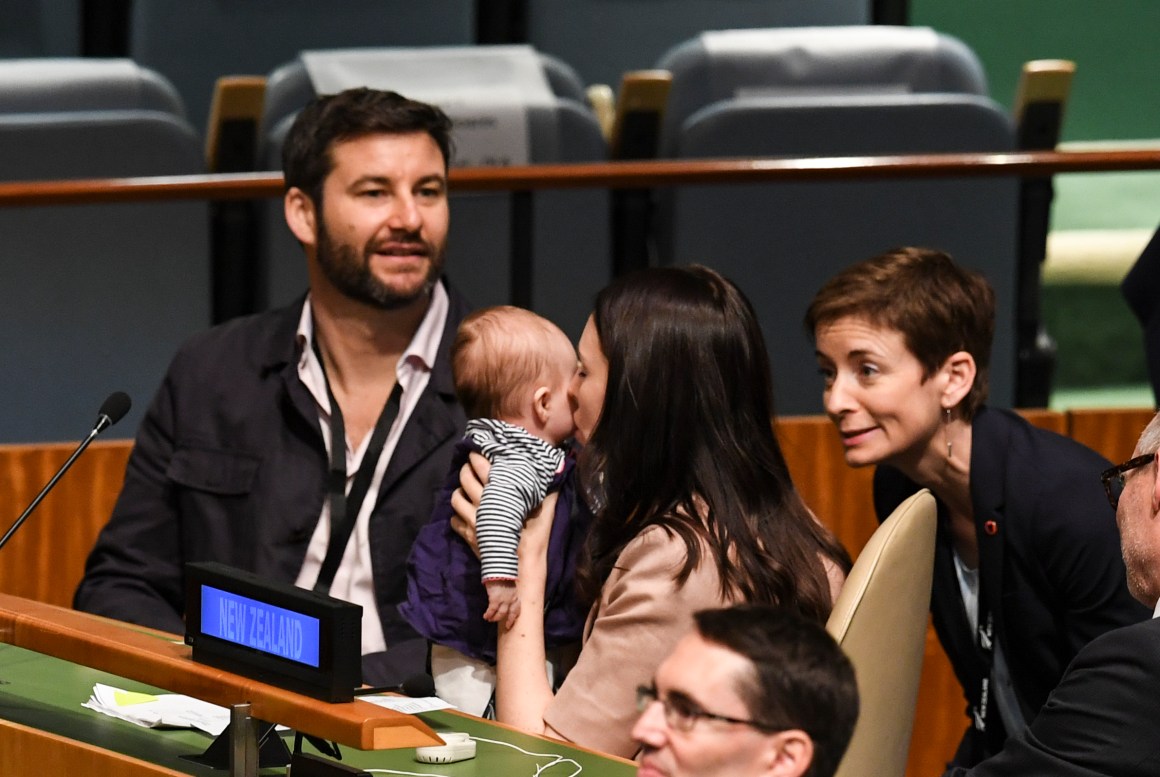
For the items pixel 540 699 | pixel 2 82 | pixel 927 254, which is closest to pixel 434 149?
pixel 927 254

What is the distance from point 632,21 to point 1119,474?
3199mm

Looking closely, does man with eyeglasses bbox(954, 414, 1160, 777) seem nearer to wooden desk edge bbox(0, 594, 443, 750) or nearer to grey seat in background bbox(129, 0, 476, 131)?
wooden desk edge bbox(0, 594, 443, 750)

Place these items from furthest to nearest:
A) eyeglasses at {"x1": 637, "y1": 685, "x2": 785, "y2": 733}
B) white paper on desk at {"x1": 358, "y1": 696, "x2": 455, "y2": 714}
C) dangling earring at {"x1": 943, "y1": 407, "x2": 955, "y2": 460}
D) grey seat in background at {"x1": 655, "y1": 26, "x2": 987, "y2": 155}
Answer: grey seat in background at {"x1": 655, "y1": 26, "x2": 987, "y2": 155}, dangling earring at {"x1": 943, "y1": 407, "x2": 955, "y2": 460}, white paper on desk at {"x1": 358, "y1": 696, "x2": 455, "y2": 714}, eyeglasses at {"x1": 637, "y1": 685, "x2": 785, "y2": 733}

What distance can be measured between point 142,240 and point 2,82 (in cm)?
64

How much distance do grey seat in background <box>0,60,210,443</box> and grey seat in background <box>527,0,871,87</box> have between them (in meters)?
1.65

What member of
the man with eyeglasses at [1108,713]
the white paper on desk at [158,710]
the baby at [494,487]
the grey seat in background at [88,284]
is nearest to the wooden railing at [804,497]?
the grey seat in background at [88,284]

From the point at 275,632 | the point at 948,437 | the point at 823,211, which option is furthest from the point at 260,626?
the point at 823,211

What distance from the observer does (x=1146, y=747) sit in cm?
158

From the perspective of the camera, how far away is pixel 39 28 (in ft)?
15.0

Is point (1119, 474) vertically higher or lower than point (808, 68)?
lower

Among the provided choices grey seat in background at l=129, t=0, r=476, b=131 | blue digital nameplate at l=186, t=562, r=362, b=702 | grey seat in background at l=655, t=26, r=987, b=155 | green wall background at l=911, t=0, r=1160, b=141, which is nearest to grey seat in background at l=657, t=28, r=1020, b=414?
grey seat in background at l=655, t=26, r=987, b=155

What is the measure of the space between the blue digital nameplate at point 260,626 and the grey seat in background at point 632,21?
3295 mm

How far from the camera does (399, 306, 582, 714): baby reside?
7.09ft

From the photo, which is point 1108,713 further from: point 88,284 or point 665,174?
point 88,284
